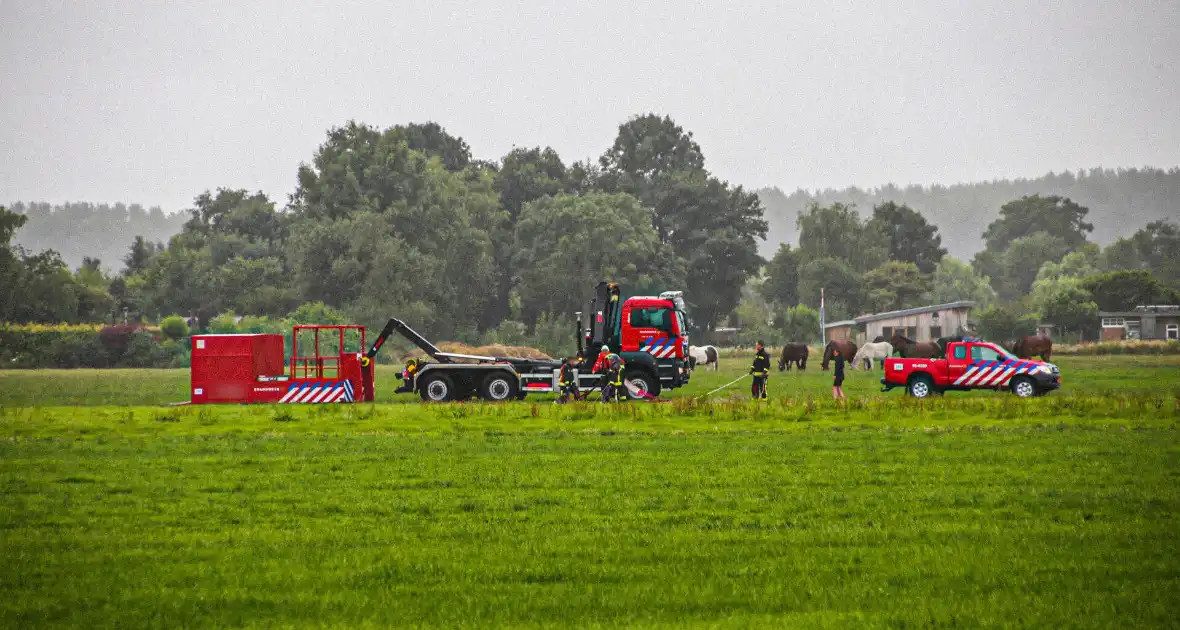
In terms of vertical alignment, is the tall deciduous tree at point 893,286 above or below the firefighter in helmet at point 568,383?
above

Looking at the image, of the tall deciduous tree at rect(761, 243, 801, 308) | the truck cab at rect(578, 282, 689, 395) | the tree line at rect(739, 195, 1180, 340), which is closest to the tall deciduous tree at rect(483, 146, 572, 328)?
the tree line at rect(739, 195, 1180, 340)

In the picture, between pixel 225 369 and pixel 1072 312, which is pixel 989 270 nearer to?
pixel 1072 312

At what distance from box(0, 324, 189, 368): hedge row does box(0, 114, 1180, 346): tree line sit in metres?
13.7

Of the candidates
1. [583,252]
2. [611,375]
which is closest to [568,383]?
[611,375]

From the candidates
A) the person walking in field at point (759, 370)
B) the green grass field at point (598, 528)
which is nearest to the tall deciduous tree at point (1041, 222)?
the person walking in field at point (759, 370)

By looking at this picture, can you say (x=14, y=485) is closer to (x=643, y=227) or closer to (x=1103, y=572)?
(x=1103, y=572)

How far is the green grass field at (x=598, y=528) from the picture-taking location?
384 inches

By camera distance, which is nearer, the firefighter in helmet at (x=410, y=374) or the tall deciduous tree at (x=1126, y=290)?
the firefighter in helmet at (x=410, y=374)

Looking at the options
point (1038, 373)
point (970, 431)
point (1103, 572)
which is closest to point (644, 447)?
point (970, 431)

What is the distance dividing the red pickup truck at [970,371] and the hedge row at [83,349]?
55.8m

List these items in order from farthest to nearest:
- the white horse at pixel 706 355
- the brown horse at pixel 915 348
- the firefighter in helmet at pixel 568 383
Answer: the white horse at pixel 706 355 < the brown horse at pixel 915 348 < the firefighter in helmet at pixel 568 383

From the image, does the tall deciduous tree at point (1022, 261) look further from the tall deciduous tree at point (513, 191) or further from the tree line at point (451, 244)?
the tall deciduous tree at point (513, 191)

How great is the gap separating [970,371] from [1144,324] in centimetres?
7723

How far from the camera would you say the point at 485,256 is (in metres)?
106
